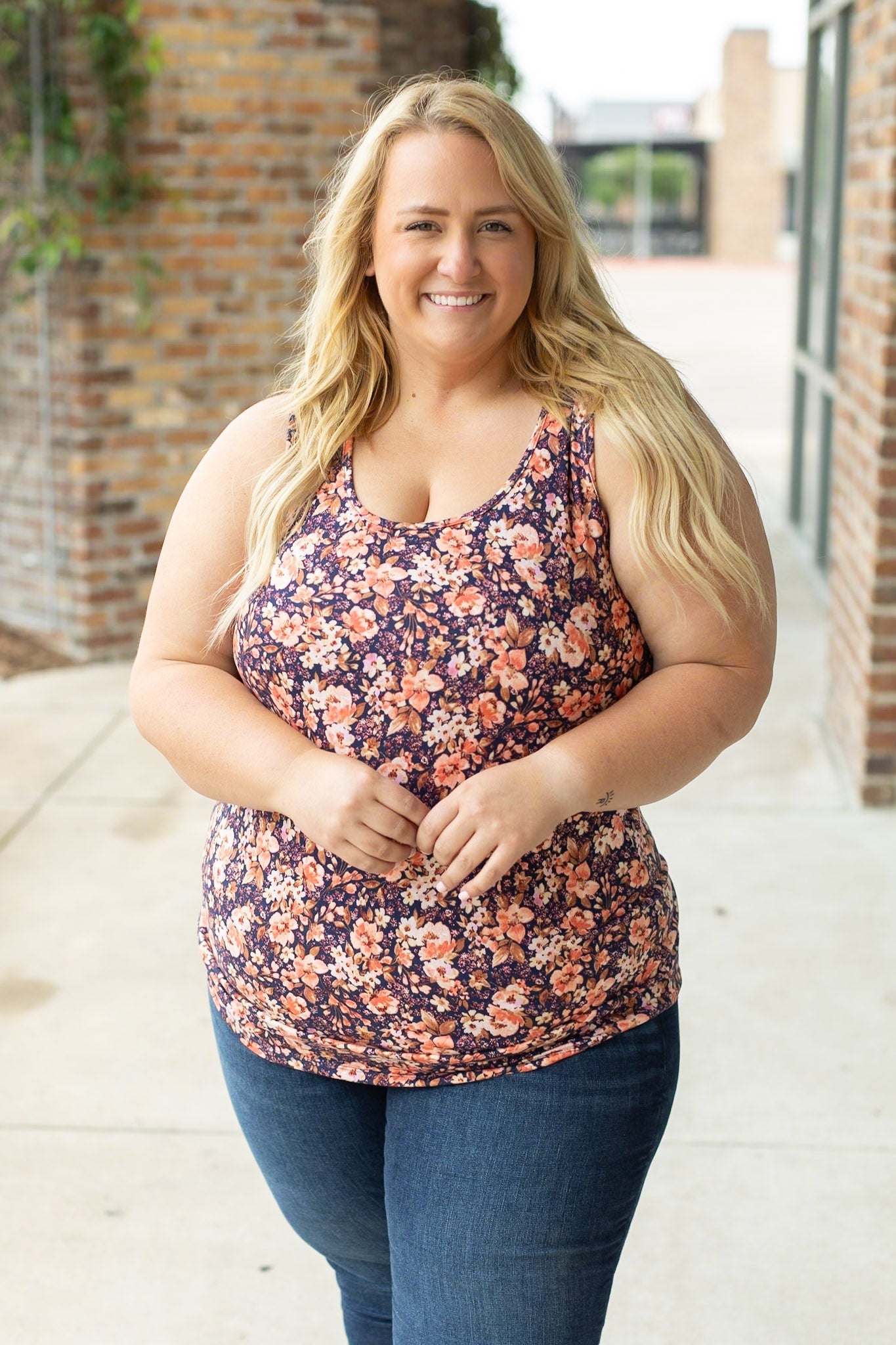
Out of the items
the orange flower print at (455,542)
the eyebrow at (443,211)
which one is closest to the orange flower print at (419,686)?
the orange flower print at (455,542)

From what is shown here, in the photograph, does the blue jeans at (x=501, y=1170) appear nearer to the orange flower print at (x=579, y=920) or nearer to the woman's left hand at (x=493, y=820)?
the orange flower print at (x=579, y=920)

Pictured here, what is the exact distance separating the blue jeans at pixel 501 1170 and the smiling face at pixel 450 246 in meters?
Result: 0.77

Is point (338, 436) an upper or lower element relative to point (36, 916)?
upper

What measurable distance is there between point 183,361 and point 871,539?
2.91 meters

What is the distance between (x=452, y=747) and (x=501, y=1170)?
1.37 ft

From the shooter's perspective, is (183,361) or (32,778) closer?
(32,778)

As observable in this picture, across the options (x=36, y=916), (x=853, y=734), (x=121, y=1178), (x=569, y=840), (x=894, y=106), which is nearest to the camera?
(x=569, y=840)

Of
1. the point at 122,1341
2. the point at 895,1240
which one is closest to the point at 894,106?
the point at 895,1240

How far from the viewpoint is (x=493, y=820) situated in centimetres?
144

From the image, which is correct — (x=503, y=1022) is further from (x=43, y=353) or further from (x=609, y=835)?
(x=43, y=353)

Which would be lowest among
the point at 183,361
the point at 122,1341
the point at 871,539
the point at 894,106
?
the point at 122,1341

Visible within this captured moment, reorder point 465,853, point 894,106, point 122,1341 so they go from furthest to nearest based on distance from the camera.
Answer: point 894,106, point 122,1341, point 465,853

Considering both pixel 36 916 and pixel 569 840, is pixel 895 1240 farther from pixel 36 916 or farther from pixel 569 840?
pixel 36 916

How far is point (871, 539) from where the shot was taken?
4289mm
